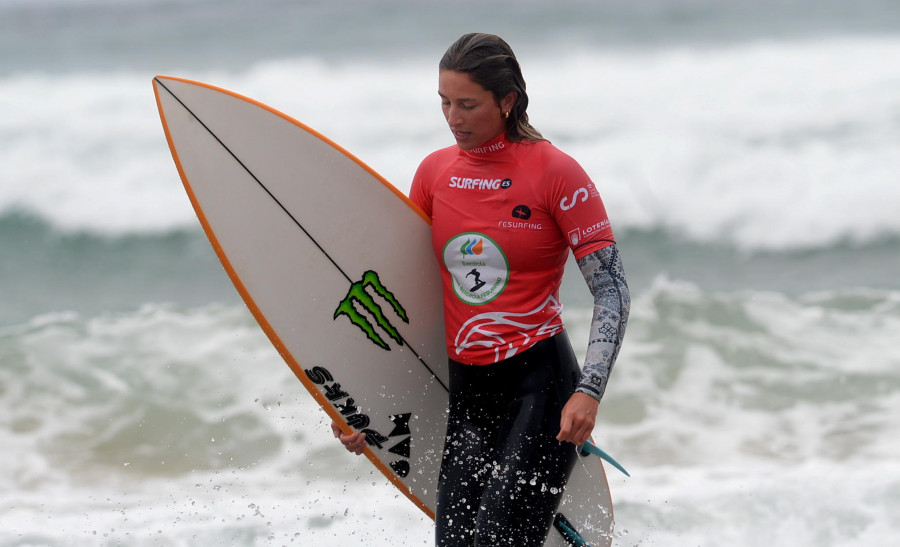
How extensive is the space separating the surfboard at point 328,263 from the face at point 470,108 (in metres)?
0.36

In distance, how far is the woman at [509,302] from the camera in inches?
88.1

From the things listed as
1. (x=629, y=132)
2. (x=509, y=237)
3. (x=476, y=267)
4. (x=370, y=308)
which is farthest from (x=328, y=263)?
(x=629, y=132)

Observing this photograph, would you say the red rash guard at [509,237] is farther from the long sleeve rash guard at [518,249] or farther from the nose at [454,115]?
the nose at [454,115]

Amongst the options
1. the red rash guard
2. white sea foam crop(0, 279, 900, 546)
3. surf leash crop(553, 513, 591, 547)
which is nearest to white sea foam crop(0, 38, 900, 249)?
white sea foam crop(0, 279, 900, 546)

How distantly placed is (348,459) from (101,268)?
140 inches

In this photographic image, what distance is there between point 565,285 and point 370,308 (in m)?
4.51

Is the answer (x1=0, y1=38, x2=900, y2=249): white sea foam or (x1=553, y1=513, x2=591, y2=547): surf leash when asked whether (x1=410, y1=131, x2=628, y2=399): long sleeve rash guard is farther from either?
(x1=0, y1=38, x2=900, y2=249): white sea foam

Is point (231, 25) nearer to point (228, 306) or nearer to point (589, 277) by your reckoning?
point (228, 306)

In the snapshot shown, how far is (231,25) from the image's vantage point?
10477mm

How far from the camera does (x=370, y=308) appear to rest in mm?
2707

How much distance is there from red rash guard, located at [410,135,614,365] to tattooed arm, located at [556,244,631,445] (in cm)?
5

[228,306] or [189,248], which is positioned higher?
[189,248]

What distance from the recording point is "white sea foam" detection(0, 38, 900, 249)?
8.16 metres

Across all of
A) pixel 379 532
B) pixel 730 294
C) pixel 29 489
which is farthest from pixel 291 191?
pixel 730 294
